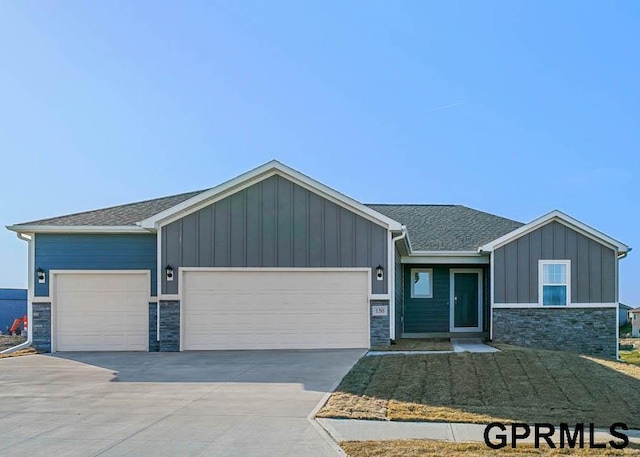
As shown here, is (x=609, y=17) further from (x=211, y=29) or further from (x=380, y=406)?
(x=380, y=406)

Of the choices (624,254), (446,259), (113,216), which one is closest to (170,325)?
(113,216)

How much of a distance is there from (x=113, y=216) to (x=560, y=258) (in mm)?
12107

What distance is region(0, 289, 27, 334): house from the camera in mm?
33812

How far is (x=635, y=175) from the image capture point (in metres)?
24.9

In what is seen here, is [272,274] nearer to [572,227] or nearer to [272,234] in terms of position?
[272,234]

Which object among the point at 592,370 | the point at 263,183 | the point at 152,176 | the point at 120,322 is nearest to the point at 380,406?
the point at 592,370

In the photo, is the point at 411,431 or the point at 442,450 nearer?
the point at 442,450

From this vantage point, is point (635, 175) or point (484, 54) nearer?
point (484, 54)

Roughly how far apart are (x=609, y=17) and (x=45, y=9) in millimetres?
12461

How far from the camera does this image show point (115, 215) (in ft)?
54.5

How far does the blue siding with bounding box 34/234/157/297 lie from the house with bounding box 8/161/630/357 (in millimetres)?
27

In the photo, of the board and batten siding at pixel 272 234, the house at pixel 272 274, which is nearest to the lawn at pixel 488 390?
the house at pixel 272 274

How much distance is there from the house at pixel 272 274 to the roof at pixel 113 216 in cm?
5

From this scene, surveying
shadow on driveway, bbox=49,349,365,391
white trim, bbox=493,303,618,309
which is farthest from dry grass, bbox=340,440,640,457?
white trim, bbox=493,303,618,309
